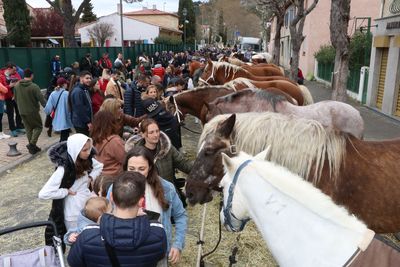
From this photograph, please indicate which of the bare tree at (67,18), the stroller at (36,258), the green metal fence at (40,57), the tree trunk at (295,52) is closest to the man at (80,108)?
the stroller at (36,258)

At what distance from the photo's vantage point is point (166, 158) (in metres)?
3.73

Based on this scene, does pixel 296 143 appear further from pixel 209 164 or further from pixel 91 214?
pixel 91 214

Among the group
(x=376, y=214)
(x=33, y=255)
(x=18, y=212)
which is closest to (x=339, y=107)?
(x=376, y=214)

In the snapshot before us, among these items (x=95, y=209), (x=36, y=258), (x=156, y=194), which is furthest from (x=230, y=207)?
(x=36, y=258)

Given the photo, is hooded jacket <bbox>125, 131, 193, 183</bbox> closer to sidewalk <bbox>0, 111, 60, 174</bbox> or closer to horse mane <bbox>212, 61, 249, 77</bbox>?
sidewalk <bbox>0, 111, 60, 174</bbox>

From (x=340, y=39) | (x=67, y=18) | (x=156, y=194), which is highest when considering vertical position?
(x=67, y=18)

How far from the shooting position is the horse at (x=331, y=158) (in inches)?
103

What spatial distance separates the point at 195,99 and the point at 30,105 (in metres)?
3.82

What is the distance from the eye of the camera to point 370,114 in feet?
40.1

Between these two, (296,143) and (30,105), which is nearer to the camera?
(296,143)

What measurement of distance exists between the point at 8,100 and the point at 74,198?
756 cm

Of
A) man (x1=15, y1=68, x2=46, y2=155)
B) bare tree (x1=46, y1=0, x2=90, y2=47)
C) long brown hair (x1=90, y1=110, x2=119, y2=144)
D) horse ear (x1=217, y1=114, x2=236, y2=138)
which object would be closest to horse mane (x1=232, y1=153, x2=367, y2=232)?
horse ear (x1=217, y1=114, x2=236, y2=138)

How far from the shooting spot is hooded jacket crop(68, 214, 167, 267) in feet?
6.12

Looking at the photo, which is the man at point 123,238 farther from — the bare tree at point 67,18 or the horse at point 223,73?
the bare tree at point 67,18
